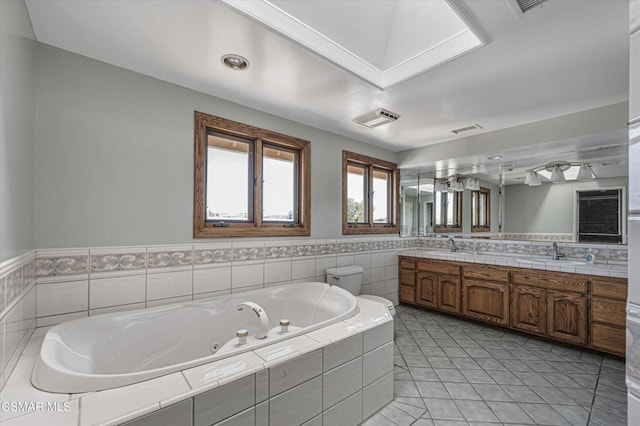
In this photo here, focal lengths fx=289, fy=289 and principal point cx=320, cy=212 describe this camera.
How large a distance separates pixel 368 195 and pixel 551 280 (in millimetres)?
2172

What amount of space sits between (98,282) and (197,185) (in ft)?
3.09

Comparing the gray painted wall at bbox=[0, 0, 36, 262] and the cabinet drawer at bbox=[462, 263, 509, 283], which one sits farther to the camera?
the cabinet drawer at bbox=[462, 263, 509, 283]

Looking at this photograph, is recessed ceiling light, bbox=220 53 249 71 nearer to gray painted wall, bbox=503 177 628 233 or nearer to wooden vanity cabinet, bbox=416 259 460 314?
wooden vanity cabinet, bbox=416 259 460 314

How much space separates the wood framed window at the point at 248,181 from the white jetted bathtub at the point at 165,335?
0.61 meters

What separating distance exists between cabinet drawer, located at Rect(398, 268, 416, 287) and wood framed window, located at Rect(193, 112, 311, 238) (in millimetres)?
1739

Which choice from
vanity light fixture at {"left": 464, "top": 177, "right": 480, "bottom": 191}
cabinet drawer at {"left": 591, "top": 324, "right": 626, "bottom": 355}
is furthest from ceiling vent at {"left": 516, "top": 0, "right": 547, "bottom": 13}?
vanity light fixture at {"left": 464, "top": 177, "right": 480, "bottom": 191}

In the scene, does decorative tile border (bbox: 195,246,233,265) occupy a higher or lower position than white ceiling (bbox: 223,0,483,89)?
lower

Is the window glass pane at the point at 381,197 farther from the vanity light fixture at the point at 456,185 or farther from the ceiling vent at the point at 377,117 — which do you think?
the ceiling vent at the point at 377,117

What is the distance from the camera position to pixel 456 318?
365 cm

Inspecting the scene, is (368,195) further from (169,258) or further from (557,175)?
(169,258)

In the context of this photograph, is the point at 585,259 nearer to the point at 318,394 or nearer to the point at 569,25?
the point at 569,25

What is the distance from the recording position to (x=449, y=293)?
11.9 feet

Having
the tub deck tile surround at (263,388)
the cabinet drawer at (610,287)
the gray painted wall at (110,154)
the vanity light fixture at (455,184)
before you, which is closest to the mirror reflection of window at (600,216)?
the cabinet drawer at (610,287)

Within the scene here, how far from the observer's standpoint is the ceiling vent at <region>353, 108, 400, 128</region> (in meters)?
2.66
